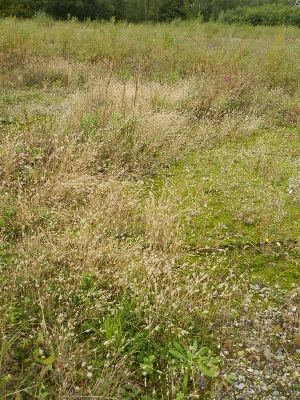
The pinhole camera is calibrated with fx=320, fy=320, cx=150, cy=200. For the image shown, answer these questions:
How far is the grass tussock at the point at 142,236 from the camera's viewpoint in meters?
2.35

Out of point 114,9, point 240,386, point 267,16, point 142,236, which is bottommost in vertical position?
point 240,386

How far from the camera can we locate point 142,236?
3707 mm

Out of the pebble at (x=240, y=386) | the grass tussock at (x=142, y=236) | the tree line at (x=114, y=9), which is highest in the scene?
the tree line at (x=114, y=9)

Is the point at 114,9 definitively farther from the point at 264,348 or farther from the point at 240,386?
the point at 240,386

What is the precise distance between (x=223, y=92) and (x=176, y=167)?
3.66 metres

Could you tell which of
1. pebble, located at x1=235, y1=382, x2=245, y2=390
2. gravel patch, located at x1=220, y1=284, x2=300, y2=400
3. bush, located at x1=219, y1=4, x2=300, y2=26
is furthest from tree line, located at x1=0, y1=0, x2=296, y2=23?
pebble, located at x1=235, y1=382, x2=245, y2=390

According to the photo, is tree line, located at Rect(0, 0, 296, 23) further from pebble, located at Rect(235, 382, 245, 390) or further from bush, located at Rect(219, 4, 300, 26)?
pebble, located at Rect(235, 382, 245, 390)

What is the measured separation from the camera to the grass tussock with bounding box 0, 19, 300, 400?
92.5 inches

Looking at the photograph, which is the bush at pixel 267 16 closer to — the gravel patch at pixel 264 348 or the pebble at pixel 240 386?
the gravel patch at pixel 264 348

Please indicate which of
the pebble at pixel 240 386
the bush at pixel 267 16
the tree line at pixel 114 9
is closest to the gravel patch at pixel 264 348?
the pebble at pixel 240 386

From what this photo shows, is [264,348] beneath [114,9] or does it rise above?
beneath

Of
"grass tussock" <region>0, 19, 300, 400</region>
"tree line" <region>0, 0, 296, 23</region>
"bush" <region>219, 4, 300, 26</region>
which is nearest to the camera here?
"grass tussock" <region>0, 19, 300, 400</region>

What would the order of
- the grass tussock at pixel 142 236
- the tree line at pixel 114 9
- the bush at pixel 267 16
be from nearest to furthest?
the grass tussock at pixel 142 236
the tree line at pixel 114 9
the bush at pixel 267 16

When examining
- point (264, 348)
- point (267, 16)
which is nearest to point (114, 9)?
point (267, 16)
